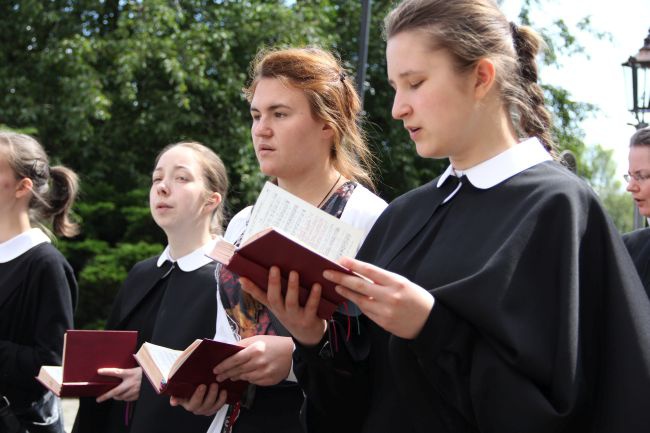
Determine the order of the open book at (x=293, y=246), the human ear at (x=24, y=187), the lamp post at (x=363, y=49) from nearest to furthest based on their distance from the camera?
1. the open book at (x=293, y=246)
2. the human ear at (x=24, y=187)
3. the lamp post at (x=363, y=49)

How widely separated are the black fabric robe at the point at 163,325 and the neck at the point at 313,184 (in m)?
0.79

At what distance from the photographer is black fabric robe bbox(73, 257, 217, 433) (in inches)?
143

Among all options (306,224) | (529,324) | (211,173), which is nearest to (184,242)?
(211,173)

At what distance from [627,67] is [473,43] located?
773 cm

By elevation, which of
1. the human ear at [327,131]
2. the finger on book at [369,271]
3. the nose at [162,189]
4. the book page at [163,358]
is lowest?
the book page at [163,358]

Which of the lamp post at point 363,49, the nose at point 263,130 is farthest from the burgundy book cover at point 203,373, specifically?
the lamp post at point 363,49

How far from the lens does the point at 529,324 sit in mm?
2033

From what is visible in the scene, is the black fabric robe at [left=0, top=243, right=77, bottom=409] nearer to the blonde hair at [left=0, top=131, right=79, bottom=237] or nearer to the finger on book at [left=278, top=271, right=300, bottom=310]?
the blonde hair at [left=0, top=131, right=79, bottom=237]

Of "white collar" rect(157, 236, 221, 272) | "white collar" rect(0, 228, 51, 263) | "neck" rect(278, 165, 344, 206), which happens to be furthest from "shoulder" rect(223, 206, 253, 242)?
"white collar" rect(0, 228, 51, 263)

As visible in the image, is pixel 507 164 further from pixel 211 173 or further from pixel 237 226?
pixel 211 173

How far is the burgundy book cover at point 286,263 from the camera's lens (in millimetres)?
2092

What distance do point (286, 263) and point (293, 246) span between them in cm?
11

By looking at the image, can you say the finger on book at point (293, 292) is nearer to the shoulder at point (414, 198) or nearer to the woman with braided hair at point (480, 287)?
the woman with braided hair at point (480, 287)

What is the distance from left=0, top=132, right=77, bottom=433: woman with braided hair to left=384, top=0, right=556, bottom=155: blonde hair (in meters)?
2.72
